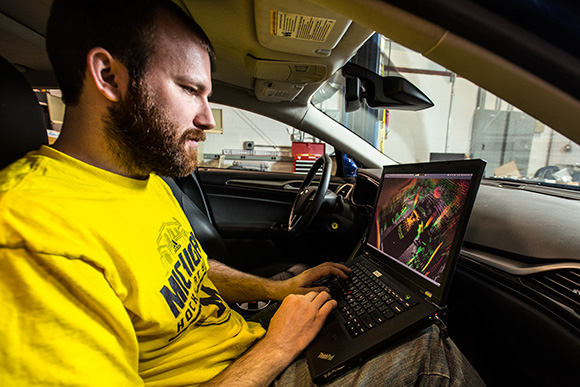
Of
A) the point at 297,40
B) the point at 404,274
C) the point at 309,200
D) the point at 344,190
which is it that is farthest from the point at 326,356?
Answer: the point at 344,190

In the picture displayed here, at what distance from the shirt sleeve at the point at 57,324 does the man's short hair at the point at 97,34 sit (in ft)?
1.48

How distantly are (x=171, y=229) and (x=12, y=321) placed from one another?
0.41m

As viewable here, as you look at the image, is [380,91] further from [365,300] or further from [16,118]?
[16,118]

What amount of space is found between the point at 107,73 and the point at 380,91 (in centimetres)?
90

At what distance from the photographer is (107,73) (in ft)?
2.21

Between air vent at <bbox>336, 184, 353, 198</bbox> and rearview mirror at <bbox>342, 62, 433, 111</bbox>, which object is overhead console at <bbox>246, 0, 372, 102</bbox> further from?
air vent at <bbox>336, 184, 353, 198</bbox>

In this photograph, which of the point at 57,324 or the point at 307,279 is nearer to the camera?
the point at 57,324

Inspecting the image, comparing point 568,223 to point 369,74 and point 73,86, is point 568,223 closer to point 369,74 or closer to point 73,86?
point 369,74

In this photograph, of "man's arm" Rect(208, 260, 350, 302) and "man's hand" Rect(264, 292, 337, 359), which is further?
"man's arm" Rect(208, 260, 350, 302)

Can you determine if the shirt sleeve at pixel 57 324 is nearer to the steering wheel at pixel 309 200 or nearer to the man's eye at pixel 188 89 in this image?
the man's eye at pixel 188 89

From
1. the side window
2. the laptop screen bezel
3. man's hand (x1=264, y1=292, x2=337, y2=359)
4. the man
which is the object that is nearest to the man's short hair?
the man

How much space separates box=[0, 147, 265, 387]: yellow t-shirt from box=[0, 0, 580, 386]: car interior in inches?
12.7

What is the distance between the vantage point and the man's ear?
659 millimetres

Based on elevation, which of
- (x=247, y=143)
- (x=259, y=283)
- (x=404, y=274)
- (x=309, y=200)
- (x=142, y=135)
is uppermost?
(x=247, y=143)
